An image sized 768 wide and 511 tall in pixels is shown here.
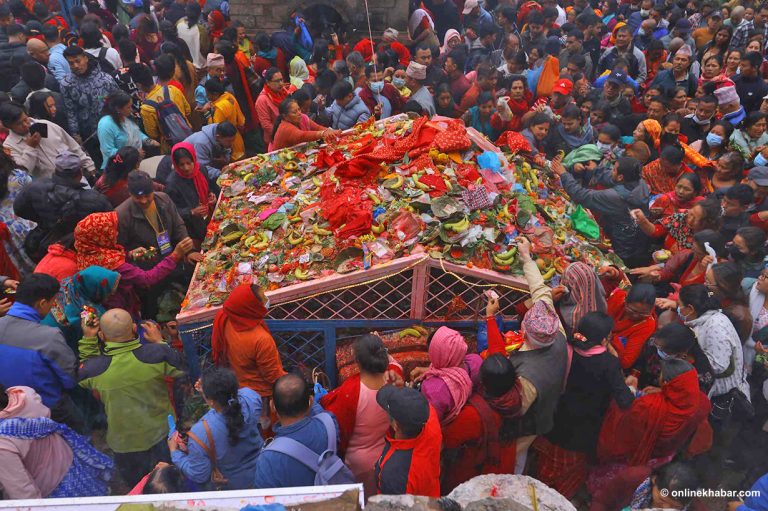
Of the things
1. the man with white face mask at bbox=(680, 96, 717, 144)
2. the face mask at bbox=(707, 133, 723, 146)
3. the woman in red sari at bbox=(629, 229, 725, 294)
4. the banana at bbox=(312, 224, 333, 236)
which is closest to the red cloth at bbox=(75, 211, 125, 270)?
the banana at bbox=(312, 224, 333, 236)

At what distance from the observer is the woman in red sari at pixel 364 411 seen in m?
2.95

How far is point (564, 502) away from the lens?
243 centimetres

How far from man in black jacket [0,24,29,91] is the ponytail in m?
6.18

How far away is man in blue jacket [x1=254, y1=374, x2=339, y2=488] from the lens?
2.58 meters

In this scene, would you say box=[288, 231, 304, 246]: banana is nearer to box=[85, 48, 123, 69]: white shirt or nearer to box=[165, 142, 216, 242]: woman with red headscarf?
box=[165, 142, 216, 242]: woman with red headscarf

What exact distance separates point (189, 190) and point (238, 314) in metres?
1.92

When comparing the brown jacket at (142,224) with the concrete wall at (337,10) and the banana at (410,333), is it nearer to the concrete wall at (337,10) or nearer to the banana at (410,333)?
the banana at (410,333)

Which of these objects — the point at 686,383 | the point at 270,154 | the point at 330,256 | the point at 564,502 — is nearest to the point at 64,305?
the point at 330,256

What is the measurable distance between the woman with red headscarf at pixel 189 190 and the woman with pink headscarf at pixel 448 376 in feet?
8.92

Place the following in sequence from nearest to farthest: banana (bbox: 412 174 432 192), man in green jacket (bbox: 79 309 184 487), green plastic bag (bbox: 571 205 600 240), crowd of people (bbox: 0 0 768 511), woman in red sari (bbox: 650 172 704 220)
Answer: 1. crowd of people (bbox: 0 0 768 511)
2. man in green jacket (bbox: 79 309 184 487)
3. banana (bbox: 412 174 432 192)
4. woman in red sari (bbox: 650 172 704 220)
5. green plastic bag (bbox: 571 205 600 240)

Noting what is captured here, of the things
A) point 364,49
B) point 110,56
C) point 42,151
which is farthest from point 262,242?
point 364,49

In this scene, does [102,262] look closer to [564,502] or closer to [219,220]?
[219,220]

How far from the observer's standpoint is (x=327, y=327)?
12.6 feet

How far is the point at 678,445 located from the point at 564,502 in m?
1.16
